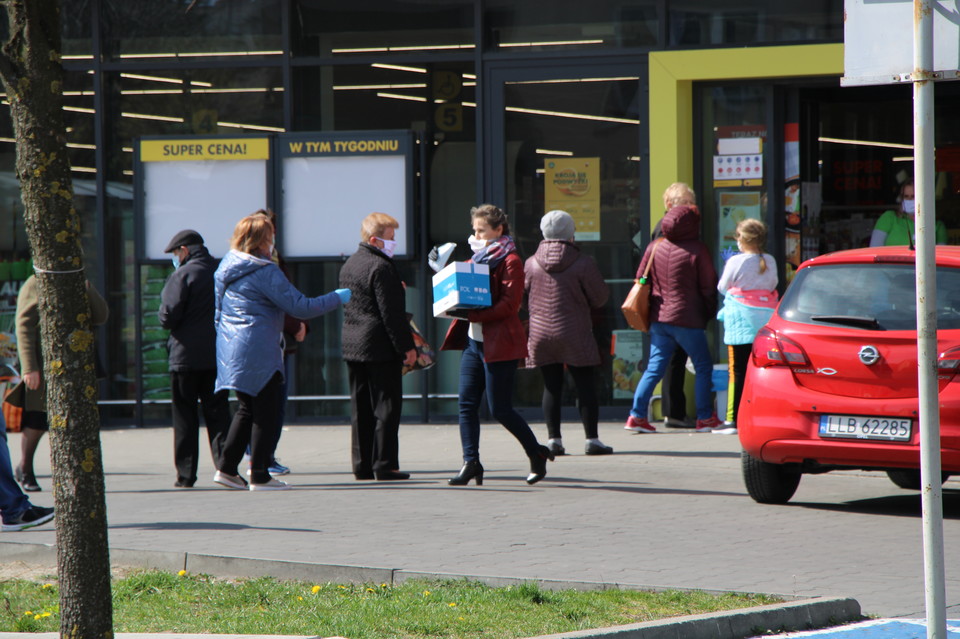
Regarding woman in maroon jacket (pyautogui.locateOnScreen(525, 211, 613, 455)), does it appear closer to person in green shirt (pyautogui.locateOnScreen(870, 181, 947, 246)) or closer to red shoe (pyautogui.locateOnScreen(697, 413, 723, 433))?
red shoe (pyautogui.locateOnScreen(697, 413, 723, 433))

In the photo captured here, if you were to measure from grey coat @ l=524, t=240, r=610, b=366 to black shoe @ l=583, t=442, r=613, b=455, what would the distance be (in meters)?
0.64

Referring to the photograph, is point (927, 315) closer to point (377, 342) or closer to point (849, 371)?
point (849, 371)

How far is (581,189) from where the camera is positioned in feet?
42.7

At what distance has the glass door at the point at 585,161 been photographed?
42.6 feet

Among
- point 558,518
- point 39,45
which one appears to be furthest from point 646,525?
point 39,45

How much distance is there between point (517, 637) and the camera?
16.8 ft

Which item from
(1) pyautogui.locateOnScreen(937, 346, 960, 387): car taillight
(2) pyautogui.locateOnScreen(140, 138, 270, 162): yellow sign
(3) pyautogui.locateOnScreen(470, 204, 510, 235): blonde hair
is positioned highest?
(2) pyautogui.locateOnScreen(140, 138, 270, 162): yellow sign

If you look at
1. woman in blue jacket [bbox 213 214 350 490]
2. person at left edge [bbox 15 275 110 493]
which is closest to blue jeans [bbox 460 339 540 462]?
woman in blue jacket [bbox 213 214 350 490]

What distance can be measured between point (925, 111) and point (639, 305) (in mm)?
7373

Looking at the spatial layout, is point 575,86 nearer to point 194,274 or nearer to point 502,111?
point 502,111

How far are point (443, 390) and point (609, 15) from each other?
3889mm

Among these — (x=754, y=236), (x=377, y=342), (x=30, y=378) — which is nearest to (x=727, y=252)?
(x=754, y=236)

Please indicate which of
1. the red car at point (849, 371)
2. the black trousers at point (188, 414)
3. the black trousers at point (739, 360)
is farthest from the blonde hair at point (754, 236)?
the black trousers at point (188, 414)

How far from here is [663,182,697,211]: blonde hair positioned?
1180cm
